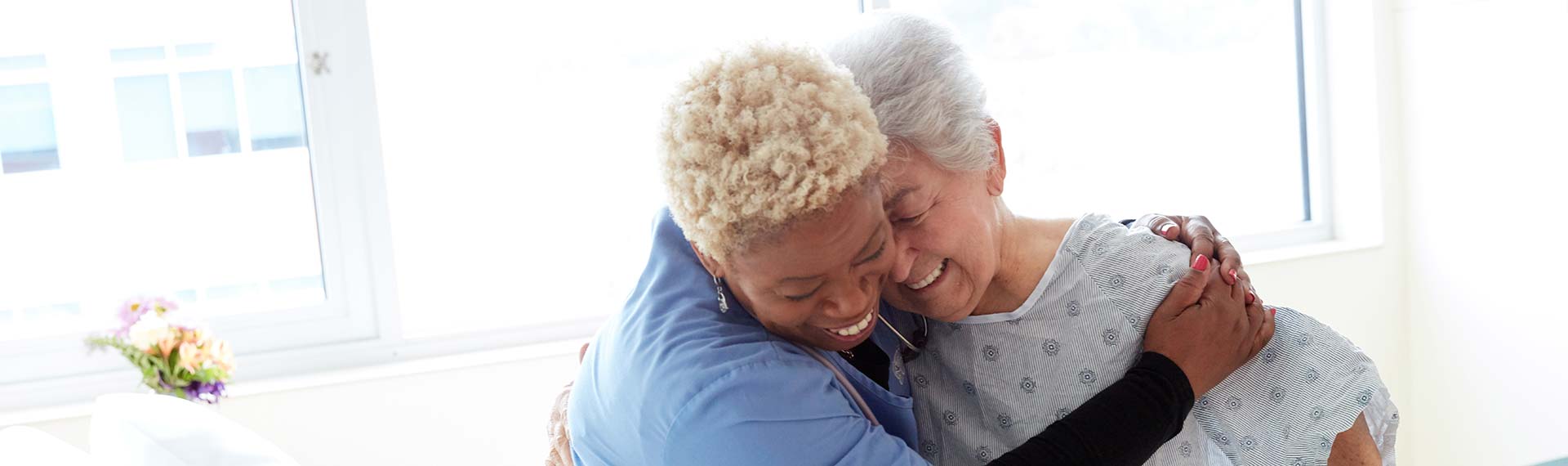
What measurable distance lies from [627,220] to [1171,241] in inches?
65.0

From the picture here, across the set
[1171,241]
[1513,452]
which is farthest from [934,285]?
[1513,452]

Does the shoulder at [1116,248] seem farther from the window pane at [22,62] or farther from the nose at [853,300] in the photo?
the window pane at [22,62]

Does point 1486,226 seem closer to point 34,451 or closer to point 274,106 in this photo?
point 274,106

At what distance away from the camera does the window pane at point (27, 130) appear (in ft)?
7.72

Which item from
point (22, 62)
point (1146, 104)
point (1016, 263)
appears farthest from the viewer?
point (1146, 104)

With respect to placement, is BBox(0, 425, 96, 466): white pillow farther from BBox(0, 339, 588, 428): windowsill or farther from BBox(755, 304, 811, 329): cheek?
BBox(755, 304, 811, 329): cheek

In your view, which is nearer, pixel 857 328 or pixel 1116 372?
pixel 857 328

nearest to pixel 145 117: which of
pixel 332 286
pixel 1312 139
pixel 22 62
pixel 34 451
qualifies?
pixel 22 62

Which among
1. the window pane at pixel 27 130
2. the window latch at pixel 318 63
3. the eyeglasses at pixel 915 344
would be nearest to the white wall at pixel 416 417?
the window pane at pixel 27 130

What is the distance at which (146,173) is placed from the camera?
2.47 metres

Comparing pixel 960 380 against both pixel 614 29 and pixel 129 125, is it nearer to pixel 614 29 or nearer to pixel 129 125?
pixel 614 29

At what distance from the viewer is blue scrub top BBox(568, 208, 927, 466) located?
1046mm

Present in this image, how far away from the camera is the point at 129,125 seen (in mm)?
2430

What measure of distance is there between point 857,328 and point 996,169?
0.35 m
